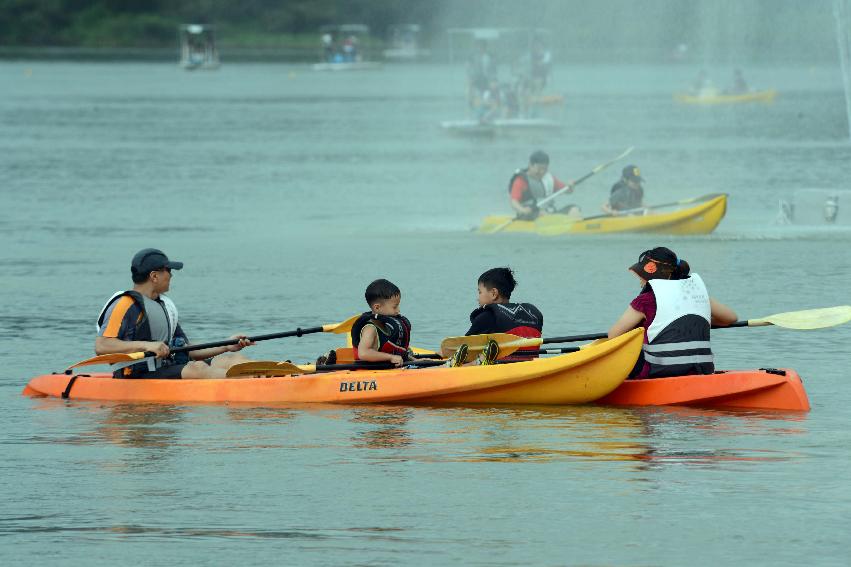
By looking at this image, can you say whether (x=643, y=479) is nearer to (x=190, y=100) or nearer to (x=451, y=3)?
(x=190, y=100)

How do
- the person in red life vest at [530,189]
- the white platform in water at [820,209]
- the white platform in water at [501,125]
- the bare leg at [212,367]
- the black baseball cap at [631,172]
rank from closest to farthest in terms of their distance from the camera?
the bare leg at [212,367], the black baseball cap at [631,172], the person in red life vest at [530,189], the white platform in water at [820,209], the white platform in water at [501,125]

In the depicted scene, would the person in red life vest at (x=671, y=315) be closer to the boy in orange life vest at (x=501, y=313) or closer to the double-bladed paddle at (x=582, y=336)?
the double-bladed paddle at (x=582, y=336)

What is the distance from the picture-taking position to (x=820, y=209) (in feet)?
91.0

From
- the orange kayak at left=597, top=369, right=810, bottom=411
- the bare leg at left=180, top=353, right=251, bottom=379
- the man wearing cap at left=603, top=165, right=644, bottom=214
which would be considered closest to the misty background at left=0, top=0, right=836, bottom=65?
the man wearing cap at left=603, top=165, right=644, bottom=214

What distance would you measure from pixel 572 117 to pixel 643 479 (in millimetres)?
55740

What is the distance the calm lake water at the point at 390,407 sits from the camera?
31.8 ft

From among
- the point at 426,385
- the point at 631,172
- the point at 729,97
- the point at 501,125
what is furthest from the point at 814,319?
the point at 729,97

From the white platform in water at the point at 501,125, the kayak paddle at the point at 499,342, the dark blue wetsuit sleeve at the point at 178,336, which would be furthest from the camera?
the white platform in water at the point at 501,125

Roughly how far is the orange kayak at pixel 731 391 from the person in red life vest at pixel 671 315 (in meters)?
0.14

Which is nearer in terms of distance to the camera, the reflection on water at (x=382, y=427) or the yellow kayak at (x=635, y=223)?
the reflection on water at (x=382, y=427)

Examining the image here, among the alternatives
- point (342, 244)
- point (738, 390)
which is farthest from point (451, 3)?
point (738, 390)

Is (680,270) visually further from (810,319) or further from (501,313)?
(810,319)

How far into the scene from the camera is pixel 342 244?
Answer: 26547 mm

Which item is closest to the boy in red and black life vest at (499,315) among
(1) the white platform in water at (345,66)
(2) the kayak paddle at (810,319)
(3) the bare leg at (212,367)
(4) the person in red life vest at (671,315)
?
(2) the kayak paddle at (810,319)
